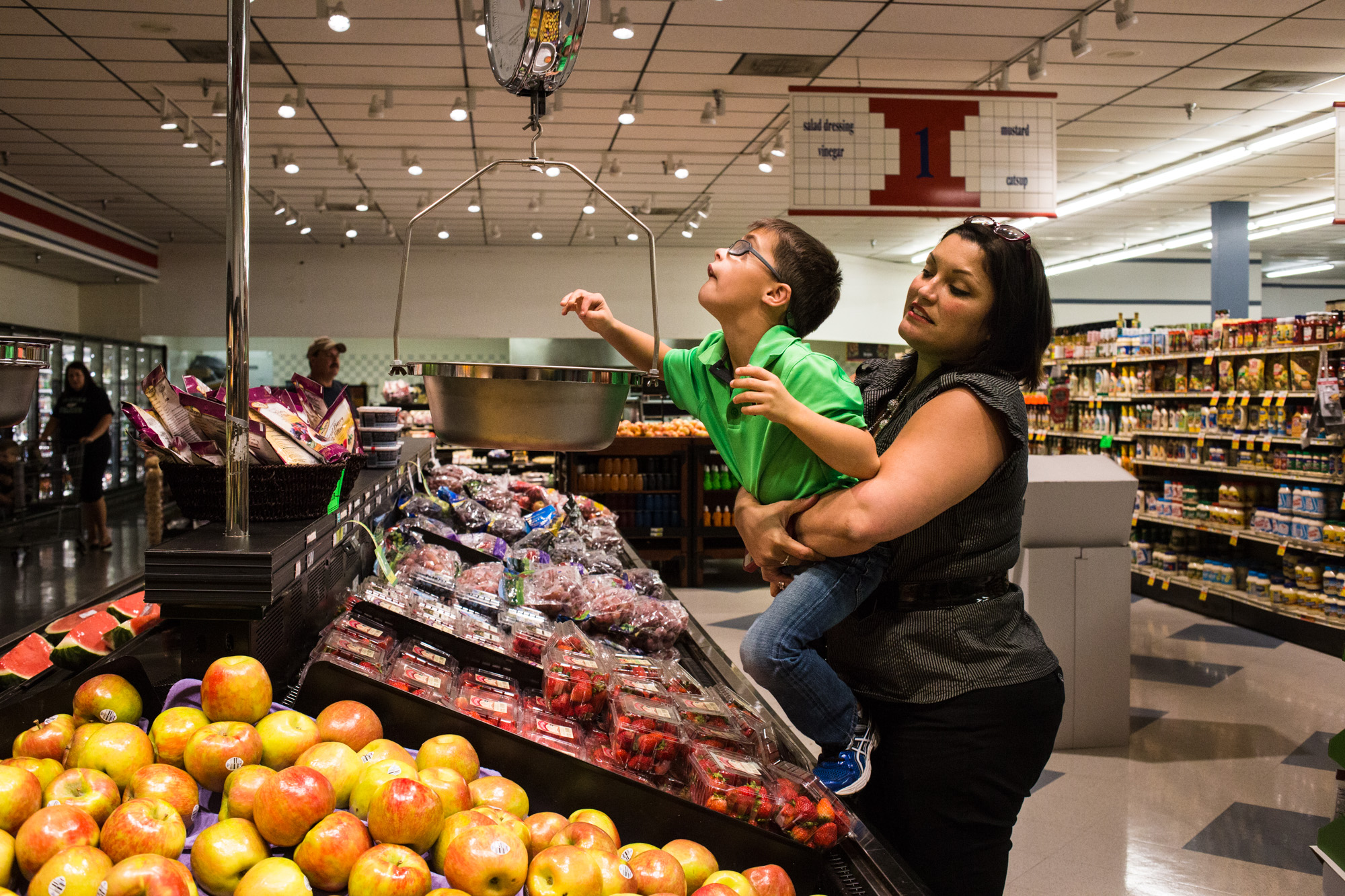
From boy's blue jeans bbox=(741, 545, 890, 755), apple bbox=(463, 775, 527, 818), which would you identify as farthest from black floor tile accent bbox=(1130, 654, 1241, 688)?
apple bbox=(463, 775, 527, 818)

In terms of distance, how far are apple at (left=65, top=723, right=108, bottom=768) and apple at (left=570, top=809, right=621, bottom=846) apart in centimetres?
73

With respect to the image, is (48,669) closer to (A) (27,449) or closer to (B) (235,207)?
(B) (235,207)

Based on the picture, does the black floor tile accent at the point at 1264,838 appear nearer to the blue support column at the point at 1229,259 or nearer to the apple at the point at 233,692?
the apple at the point at 233,692

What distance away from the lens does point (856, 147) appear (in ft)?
17.1

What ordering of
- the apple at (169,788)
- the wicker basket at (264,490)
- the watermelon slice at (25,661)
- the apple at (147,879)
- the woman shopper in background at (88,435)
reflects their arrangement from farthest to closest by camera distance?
the woman shopper in background at (88,435) → the watermelon slice at (25,661) → the wicker basket at (264,490) → the apple at (169,788) → the apple at (147,879)

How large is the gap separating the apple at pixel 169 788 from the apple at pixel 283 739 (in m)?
0.10

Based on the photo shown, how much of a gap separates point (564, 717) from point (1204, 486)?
277 inches

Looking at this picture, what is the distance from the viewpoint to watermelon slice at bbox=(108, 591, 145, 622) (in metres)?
1.73

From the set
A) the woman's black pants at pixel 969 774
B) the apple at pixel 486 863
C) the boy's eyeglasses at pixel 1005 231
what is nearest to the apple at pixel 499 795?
the apple at pixel 486 863

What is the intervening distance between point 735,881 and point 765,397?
0.68m

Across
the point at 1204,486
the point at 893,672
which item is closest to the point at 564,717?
the point at 893,672

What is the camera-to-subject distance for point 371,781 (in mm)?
1272

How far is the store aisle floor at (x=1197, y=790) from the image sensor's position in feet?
9.76

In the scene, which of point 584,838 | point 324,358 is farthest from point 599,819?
point 324,358
